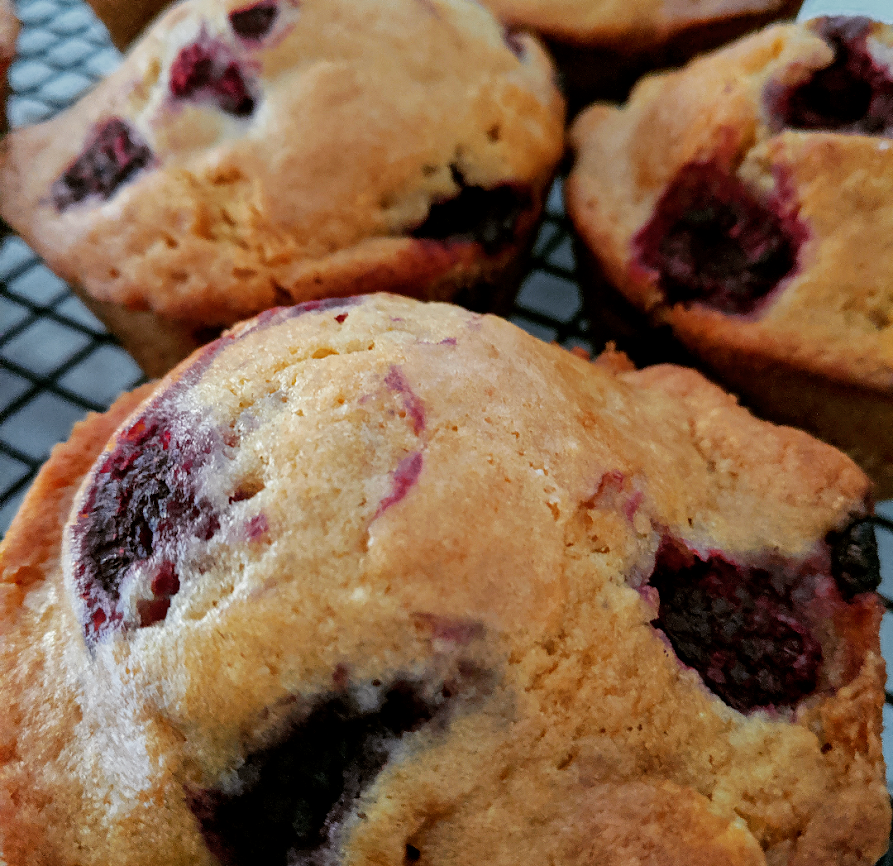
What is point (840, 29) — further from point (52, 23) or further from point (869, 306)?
point (52, 23)

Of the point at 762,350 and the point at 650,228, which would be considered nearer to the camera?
the point at 762,350

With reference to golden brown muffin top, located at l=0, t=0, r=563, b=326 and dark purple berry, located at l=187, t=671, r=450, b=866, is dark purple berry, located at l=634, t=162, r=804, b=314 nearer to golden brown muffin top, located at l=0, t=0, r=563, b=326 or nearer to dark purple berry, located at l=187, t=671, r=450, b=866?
golden brown muffin top, located at l=0, t=0, r=563, b=326

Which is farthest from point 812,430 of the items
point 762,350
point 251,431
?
point 251,431

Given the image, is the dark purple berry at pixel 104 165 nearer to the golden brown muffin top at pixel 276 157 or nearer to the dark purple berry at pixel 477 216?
the golden brown muffin top at pixel 276 157

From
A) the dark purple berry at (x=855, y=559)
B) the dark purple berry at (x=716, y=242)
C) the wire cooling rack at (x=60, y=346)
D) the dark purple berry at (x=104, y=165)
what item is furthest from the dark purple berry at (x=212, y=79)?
the dark purple berry at (x=855, y=559)

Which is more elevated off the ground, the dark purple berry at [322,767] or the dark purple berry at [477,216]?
the dark purple berry at [322,767]

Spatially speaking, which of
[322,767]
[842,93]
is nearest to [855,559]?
[322,767]

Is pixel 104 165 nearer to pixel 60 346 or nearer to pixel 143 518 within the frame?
pixel 60 346

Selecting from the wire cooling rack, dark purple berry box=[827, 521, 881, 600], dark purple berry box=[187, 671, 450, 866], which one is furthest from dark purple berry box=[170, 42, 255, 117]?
dark purple berry box=[827, 521, 881, 600]
